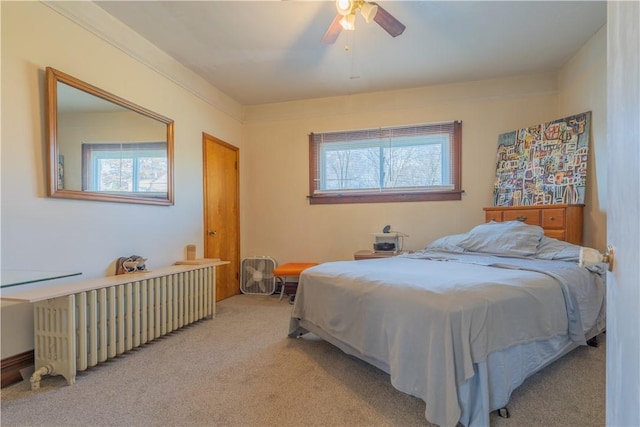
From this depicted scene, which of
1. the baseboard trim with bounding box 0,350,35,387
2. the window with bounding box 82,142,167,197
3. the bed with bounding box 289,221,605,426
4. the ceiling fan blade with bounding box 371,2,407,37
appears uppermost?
the ceiling fan blade with bounding box 371,2,407,37

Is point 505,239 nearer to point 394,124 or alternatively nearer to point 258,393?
point 394,124

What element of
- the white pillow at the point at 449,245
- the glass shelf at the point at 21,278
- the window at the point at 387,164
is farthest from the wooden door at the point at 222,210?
the white pillow at the point at 449,245

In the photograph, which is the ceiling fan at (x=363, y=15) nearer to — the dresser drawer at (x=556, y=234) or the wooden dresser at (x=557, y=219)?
the wooden dresser at (x=557, y=219)

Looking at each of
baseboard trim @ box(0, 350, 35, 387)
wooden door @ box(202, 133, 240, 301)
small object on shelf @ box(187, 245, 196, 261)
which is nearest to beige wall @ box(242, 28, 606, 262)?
wooden door @ box(202, 133, 240, 301)

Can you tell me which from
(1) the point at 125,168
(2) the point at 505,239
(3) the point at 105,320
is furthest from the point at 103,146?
(2) the point at 505,239

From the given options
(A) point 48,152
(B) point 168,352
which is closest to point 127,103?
(A) point 48,152

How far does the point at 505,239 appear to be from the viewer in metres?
2.68

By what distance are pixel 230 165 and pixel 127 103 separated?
1.63 meters

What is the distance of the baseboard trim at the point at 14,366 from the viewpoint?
181cm

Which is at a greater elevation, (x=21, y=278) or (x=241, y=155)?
(x=241, y=155)

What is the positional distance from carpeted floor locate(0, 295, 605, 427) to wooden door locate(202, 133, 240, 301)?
1550 millimetres

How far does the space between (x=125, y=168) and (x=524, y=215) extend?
368cm

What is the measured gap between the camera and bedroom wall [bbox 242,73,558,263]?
3.60 m

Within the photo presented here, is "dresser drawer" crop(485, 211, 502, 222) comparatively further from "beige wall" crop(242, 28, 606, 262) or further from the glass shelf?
the glass shelf
